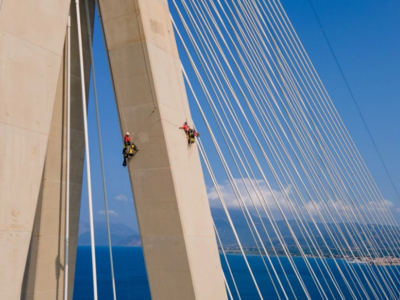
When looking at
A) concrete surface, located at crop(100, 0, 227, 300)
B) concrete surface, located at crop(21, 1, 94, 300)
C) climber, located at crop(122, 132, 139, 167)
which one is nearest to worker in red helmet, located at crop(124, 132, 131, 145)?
climber, located at crop(122, 132, 139, 167)

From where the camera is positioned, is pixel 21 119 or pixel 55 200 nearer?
pixel 21 119

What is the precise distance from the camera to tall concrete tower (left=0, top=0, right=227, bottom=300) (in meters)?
5.77

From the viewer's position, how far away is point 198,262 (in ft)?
24.1

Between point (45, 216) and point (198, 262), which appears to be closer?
point (198, 262)

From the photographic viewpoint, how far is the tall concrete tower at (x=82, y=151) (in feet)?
18.9

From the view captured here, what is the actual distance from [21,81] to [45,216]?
3.52 metres

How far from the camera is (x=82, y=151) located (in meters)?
9.33

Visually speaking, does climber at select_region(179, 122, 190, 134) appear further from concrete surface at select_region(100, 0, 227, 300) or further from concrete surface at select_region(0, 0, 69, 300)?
concrete surface at select_region(0, 0, 69, 300)

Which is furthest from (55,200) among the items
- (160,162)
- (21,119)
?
(21,119)

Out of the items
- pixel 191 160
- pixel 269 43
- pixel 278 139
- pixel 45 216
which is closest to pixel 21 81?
pixel 191 160

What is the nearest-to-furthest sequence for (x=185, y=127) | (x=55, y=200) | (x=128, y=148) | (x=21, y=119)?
(x=21, y=119) → (x=128, y=148) → (x=185, y=127) → (x=55, y=200)

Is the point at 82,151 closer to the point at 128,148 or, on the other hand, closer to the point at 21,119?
the point at 128,148

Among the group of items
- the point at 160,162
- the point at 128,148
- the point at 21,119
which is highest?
the point at 128,148

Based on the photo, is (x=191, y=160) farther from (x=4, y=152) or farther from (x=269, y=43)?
(x=269, y=43)
